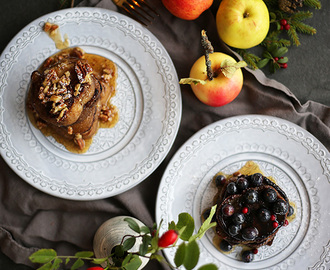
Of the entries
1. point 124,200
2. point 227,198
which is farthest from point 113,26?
point 227,198

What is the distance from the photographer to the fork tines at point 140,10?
214 cm

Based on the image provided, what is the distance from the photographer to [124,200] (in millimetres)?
2131

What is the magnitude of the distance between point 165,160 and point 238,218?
1.84ft

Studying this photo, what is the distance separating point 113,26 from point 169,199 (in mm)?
1089

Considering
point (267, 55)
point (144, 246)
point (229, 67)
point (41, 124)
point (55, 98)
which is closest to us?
point (144, 246)

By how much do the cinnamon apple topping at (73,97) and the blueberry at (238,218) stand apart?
35.4 inches

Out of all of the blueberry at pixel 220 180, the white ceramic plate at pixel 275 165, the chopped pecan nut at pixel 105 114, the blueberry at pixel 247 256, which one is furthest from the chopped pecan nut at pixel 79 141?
the blueberry at pixel 247 256

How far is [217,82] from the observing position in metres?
1.96

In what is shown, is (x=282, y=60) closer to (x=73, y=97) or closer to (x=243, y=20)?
(x=243, y=20)

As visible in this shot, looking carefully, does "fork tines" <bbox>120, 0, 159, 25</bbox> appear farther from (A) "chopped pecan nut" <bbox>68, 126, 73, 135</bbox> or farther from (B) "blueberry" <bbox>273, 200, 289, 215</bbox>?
(B) "blueberry" <bbox>273, 200, 289, 215</bbox>

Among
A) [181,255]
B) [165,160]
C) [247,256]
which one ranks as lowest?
[247,256]

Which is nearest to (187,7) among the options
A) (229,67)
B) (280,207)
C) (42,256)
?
(229,67)

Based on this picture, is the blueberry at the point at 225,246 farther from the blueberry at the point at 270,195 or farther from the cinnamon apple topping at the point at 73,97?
the cinnamon apple topping at the point at 73,97

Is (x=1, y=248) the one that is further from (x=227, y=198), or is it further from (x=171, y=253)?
(x=227, y=198)
